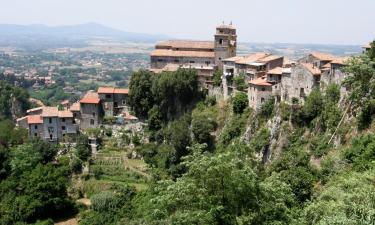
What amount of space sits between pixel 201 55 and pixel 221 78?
7316 mm

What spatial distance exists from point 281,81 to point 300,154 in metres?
10.6

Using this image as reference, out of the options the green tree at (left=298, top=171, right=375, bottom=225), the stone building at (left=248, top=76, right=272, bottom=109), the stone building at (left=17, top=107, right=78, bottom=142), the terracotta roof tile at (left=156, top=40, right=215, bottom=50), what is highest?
the terracotta roof tile at (left=156, top=40, right=215, bottom=50)

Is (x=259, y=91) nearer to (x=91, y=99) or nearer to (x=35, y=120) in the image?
(x=91, y=99)

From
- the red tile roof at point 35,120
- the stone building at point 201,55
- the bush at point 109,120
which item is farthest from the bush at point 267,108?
the red tile roof at point 35,120

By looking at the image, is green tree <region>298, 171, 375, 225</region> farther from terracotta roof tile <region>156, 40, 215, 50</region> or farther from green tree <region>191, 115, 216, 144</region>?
terracotta roof tile <region>156, 40, 215, 50</region>

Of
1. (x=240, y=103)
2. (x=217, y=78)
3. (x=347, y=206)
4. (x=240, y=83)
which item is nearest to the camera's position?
(x=347, y=206)

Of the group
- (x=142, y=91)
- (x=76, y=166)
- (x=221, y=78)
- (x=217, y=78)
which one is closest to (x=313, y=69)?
(x=221, y=78)

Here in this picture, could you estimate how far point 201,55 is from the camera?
62.0 metres

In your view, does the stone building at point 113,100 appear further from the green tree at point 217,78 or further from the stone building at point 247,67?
the stone building at point 247,67

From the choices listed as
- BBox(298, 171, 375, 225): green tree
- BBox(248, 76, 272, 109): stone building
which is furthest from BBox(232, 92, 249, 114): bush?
BBox(298, 171, 375, 225): green tree

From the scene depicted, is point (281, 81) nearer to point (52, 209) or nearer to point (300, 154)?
point (300, 154)

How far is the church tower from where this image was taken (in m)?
60.6

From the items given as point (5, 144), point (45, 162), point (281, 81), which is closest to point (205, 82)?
point (281, 81)

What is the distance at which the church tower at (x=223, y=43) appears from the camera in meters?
60.6
